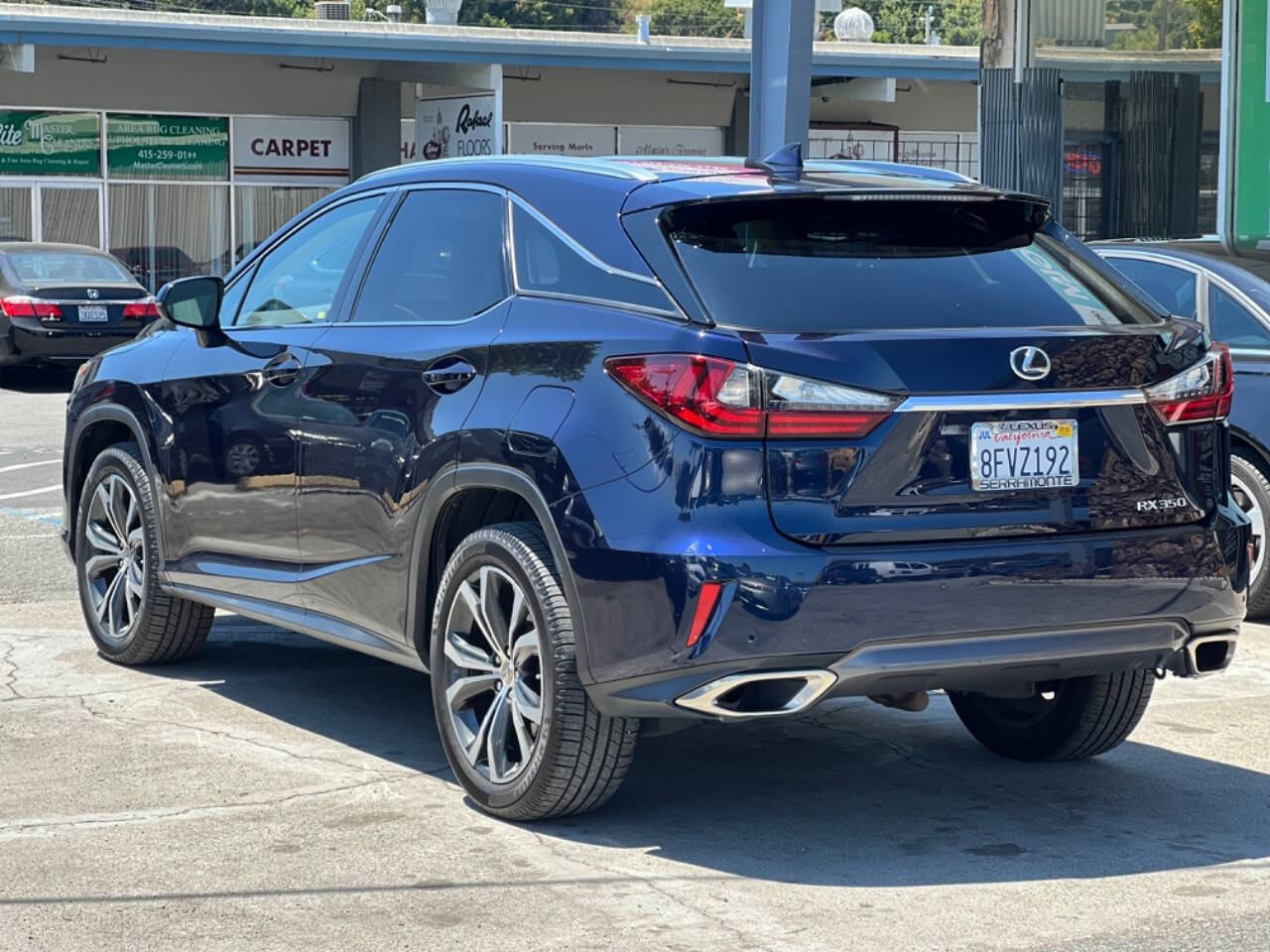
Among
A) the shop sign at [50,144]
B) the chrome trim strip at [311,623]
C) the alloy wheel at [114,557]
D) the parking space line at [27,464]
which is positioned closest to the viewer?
the chrome trim strip at [311,623]

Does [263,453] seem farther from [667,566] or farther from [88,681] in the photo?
[667,566]

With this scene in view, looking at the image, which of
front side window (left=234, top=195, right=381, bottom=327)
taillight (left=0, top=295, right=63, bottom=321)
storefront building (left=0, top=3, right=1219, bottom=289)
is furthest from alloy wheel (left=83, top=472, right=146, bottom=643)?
storefront building (left=0, top=3, right=1219, bottom=289)

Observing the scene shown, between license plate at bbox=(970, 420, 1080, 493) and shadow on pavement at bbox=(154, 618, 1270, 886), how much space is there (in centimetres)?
95

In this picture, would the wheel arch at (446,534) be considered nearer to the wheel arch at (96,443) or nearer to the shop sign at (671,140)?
the wheel arch at (96,443)

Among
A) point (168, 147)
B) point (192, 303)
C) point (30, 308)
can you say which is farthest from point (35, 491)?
point (168, 147)

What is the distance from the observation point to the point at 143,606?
7387mm

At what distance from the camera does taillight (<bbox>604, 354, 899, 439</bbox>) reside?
15.8ft

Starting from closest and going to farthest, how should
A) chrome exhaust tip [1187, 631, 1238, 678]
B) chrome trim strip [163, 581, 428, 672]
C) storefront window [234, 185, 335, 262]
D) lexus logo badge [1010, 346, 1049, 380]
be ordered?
lexus logo badge [1010, 346, 1049, 380]
chrome exhaust tip [1187, 631, 1238, 678]
chrome trim strip [163, 581, 428, 672]
storefront window [234, 185, 335, 262]

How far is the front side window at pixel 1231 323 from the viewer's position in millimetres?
8688

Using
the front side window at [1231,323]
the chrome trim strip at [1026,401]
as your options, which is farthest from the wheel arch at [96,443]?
the front side window at [1231,323]

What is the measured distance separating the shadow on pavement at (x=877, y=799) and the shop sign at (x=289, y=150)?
27610 millimetres

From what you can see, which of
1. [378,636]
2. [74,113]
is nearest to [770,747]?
[378,636]

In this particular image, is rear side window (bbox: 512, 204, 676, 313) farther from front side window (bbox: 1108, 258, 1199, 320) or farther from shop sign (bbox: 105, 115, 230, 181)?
shop sign (bbox: 105, 115, 230, 181)

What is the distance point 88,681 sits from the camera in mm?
7312
